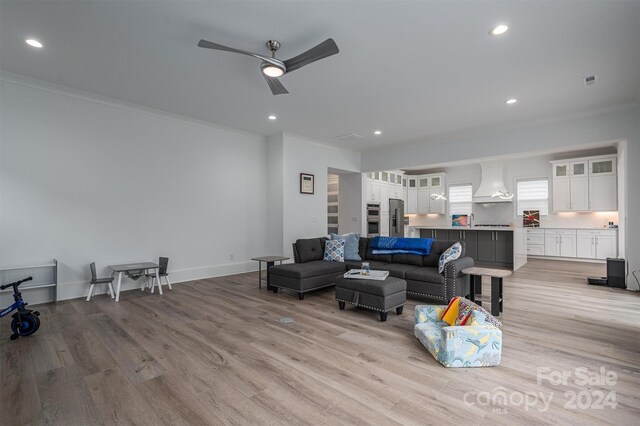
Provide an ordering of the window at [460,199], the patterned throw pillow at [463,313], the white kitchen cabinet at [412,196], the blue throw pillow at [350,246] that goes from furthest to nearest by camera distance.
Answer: the white kitchen cabinet at [412,196]
the window at [460,199]
the blue throw pillow at [350,246]
the patterned throw pillow at [463,313]

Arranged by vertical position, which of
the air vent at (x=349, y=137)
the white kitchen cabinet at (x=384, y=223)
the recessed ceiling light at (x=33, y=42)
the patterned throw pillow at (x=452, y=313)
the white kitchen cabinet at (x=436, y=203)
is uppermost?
the recessed ceiling light at (x=33, y=42)

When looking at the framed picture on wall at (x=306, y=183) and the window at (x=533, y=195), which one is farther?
the window at (x=533, y=195)

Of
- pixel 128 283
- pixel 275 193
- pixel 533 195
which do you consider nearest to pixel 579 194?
pixel 533 195

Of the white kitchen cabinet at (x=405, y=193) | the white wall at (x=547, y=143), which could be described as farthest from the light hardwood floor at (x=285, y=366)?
the white kitchen cabinet at (x=405, y=193)

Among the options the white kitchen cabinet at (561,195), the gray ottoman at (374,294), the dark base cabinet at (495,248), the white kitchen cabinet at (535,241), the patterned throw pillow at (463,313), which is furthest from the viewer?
the white kitchen cabinet at (535,241)

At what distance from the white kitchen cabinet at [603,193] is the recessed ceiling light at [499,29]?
719 cm

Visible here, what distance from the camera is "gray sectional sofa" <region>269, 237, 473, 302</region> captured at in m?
4.11

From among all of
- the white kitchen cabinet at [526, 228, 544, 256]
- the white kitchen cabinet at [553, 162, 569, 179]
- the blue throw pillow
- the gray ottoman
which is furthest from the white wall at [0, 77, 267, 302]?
the white kitchen cabinet at [553, 162, 569, 179]

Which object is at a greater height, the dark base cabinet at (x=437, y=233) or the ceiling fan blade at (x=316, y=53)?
the ceiling fan blade at (x=316, y=53)

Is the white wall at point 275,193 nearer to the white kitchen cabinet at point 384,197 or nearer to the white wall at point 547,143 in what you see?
the white wall at point 547,143

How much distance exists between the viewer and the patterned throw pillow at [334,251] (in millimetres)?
5348

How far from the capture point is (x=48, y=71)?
380 cm

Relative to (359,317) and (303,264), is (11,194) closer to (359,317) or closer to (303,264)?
(303,264)

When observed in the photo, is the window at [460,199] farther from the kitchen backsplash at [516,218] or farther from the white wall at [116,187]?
the white wall at [116,187]
